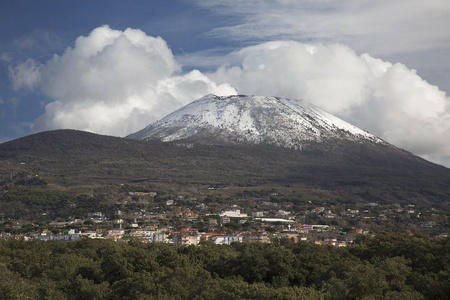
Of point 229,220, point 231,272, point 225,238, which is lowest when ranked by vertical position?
point 231,272

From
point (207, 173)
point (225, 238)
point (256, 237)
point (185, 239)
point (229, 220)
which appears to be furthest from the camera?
point (207, 173)

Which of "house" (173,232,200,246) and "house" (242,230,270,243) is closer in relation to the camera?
"house" (173,232,200,246)

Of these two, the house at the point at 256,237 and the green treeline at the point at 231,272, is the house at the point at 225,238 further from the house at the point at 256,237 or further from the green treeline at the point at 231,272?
the green treeline at the point at 231,272

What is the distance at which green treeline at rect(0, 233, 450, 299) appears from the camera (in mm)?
36500

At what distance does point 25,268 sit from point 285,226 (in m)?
72.6

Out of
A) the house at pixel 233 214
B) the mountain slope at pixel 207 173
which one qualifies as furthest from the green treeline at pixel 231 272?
the mountain slope at pixel 207 173

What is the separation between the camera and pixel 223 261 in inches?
2067

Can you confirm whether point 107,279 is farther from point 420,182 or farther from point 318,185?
point 420,182

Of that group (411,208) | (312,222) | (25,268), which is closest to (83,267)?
(25,268)

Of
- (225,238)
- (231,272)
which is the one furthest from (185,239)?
(231,272)

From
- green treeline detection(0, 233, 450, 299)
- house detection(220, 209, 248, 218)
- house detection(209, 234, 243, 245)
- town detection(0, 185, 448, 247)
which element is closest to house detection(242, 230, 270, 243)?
town detection(0, 185, 448, 247)

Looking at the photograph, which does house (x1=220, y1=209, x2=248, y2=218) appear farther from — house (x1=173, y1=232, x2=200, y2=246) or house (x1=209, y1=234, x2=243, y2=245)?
house (x1=173, y1=232, x2=200, y2=246)

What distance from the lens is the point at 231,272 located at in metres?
50.5

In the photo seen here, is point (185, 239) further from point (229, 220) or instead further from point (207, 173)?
point (207, 173)
